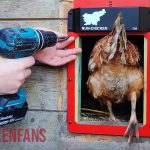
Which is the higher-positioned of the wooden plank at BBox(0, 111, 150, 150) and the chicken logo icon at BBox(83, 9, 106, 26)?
the chicken logo icon at BBox(83, 9, 106, 26)

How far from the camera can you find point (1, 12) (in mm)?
1555

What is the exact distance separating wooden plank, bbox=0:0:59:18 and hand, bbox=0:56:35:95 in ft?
0.76

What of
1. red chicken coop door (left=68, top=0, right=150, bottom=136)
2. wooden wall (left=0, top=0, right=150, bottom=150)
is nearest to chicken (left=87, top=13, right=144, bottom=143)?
red chicken coop door (left=68, top=0, right=150, bottom=136)

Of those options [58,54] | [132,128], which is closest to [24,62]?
[58,54]

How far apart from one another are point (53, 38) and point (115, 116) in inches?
16.7

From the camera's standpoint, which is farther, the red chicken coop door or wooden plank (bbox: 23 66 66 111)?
wooden plank (bbox: 23 66 66 111)

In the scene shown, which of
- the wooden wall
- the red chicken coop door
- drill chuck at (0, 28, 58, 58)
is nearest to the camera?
drill chuck at (0, 28, 58, 58)

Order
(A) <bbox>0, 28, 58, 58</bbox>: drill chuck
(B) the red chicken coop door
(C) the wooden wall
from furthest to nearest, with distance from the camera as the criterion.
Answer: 1. (C) the wooden wall
2. (B) the red chicken coop door
3. (A) <bbox>0, 28, 58, 58</bbox>: drill chuck

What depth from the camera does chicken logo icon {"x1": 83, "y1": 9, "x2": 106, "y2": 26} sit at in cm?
144

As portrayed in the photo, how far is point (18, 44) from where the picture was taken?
4.29 ft

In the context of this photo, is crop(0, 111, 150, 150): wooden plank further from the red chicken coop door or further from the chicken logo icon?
the chicken logo icon

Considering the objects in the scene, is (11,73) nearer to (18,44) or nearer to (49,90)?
(18,44)

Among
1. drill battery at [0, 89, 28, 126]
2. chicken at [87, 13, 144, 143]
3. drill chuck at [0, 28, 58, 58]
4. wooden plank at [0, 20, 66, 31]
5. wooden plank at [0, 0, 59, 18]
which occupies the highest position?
wooden plank at [0, 0, 59, 18]

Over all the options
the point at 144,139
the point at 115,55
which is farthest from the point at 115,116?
the point at 115,55
